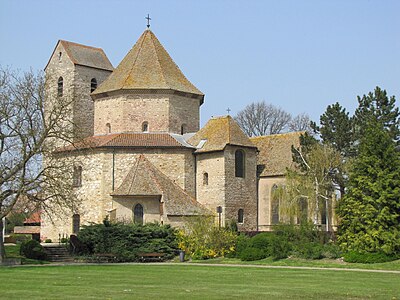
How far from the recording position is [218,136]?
52812 mm

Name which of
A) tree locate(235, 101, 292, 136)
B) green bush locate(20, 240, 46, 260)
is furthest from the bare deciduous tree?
green bush locate(20, 240, 46, 260)

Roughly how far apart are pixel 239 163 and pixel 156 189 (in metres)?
7.54

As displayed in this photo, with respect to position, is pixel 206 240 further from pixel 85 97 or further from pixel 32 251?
pixel 85 97

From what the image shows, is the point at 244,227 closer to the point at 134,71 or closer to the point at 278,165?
the point at 278,165

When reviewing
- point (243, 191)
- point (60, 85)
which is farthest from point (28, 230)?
point (243, 191)

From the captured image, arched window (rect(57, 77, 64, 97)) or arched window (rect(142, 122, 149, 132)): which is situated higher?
arched window (rect(57, 77, 64, 97))

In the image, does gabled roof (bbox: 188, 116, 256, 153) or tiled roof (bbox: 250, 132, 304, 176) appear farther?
tiled roof (bbox: 250, 132, 304, 176)

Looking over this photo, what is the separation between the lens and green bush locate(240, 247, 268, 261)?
3841 cm

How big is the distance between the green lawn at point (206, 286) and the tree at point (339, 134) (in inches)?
854

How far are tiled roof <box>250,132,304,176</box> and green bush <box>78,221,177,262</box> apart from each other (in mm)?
14390

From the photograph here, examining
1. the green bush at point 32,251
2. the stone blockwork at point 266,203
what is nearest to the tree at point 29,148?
the green bush at point 32,251

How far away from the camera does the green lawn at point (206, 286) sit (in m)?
18.6

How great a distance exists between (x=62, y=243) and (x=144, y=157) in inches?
375

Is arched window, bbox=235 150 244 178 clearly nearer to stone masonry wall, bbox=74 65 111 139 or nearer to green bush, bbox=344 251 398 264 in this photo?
stone masonry wall, bbox=74 65 111 139
